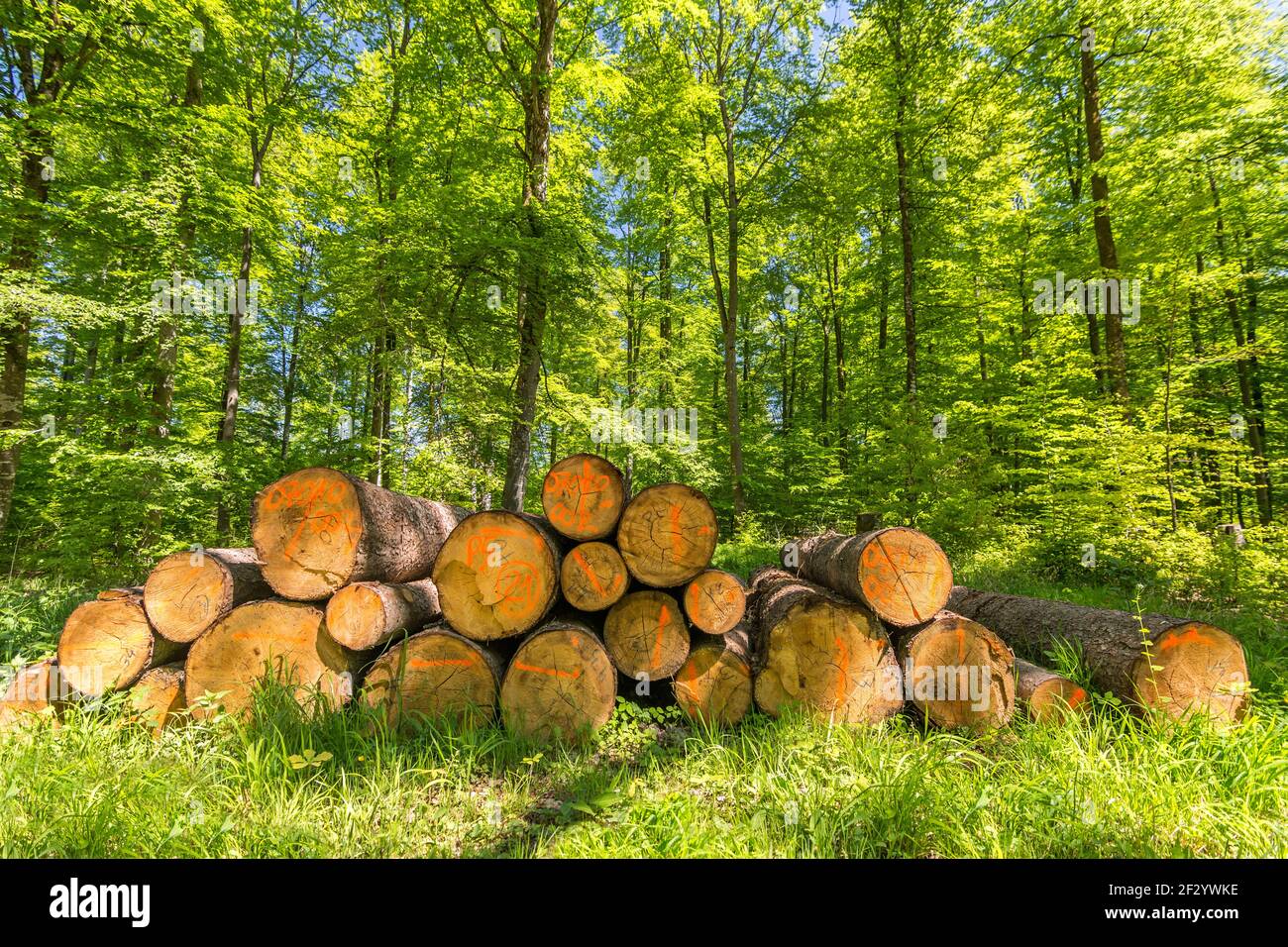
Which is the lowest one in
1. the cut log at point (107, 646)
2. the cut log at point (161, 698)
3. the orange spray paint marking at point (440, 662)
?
the cut log at point (161, 698)

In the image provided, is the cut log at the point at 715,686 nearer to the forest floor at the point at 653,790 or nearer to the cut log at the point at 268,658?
the forest floor at the point at 653,790

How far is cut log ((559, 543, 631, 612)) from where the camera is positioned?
323 cm

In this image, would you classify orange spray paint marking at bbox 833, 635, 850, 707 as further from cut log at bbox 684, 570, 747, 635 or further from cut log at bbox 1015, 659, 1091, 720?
cut log at bbox 1015, 659, 1091, 720

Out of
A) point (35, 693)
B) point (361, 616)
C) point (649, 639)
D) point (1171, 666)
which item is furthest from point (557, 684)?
point (1171, 666)

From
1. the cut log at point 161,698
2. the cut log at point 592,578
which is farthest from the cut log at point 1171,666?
the cut log at point 161,698

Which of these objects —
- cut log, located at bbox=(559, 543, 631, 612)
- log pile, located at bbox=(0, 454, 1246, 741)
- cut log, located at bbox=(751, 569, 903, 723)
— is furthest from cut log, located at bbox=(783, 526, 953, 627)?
cut log, located at bbox=(559, 543, 631, 612)

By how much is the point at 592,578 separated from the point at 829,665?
1.69 meters

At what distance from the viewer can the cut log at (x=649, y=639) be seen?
323 cm

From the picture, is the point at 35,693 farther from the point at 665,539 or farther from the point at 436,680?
the point at 665,539

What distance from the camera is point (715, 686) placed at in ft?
10.7

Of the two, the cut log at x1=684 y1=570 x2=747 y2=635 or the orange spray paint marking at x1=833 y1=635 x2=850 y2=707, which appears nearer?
the orange spray paint marking at x1=833 y1=635 x2=850 y2=707

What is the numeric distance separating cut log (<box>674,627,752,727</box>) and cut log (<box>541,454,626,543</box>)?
45.3 inches

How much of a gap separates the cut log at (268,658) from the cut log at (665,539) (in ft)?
6.54
